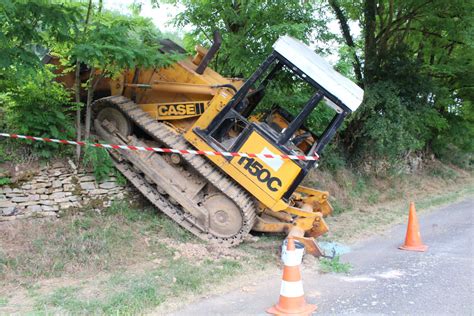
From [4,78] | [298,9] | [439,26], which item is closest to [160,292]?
[4,78]

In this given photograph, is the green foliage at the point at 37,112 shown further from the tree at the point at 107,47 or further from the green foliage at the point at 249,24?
the green foliage at the point at 249,24

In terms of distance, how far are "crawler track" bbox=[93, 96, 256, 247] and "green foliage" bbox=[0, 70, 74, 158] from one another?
0.84m

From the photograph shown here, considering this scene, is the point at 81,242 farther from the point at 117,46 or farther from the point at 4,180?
the point at 117,46

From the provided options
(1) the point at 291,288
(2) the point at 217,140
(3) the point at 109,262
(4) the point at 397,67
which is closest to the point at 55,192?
(3) the point at 109,262

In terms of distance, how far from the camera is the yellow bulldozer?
7211 millimetres

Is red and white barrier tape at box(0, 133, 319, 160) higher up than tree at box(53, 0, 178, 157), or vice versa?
tree at box(53, 0, 178, 157)

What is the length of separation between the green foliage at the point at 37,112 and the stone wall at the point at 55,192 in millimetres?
349

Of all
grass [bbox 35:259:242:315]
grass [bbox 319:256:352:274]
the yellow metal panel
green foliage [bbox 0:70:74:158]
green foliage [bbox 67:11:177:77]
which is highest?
green foliage [bbox 67:11:177:77]

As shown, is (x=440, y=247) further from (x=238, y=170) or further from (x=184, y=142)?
(x=184, y=142)

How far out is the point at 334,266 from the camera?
659 cm

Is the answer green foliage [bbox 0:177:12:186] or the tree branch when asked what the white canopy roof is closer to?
green foliage [bbox 0:177:12:186]

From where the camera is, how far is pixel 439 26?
582 inches

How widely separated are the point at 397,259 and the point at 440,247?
123 centimetres

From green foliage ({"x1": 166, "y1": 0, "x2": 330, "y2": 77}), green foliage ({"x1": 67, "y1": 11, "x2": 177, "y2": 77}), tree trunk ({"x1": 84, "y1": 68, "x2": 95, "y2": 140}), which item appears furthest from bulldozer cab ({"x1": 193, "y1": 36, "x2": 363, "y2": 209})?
green foliage ({"x1": 166, "y1": 0, "x2": 330, "y2": 77})
